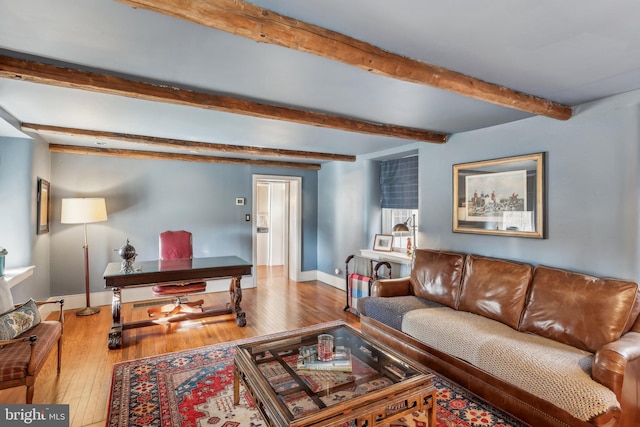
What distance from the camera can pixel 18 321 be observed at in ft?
7.87

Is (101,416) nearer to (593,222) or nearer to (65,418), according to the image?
(65,418)

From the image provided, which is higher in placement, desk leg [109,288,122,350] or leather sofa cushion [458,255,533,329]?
leather sofa cushion [458,255,533,329]

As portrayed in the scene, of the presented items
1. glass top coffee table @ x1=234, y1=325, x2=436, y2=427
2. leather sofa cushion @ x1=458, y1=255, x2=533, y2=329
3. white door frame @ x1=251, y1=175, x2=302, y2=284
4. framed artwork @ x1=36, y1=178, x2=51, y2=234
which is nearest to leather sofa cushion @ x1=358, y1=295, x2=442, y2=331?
leather sofa cushion @ x1=458, y1=255, x2=533, y2=329

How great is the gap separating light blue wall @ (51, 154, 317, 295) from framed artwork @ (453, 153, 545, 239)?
11.4 feet

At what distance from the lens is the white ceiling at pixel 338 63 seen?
145 cm

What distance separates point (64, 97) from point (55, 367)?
231 centimetres

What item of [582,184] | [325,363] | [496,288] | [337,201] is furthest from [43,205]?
[582,184]

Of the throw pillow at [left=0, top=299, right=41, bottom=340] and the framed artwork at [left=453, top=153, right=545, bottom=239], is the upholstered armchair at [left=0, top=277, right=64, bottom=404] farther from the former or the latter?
the framed artwork at [left=453, top=153, right=545, bottom=239]

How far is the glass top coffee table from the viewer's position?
1.67 meters

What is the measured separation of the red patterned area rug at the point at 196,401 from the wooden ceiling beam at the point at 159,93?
216cm

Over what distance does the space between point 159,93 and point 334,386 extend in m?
2.26

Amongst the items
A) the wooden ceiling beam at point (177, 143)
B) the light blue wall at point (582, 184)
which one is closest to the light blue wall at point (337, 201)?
the light blue wall at point (582, 184)

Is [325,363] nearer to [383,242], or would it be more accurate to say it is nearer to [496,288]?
[496,288]

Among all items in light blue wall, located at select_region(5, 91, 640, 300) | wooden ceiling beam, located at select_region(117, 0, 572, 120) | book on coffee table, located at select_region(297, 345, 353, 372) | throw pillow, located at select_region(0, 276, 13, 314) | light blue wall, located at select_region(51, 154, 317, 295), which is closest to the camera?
wooden ceiling beam, located at select_region(117, 0, 572, 120)
